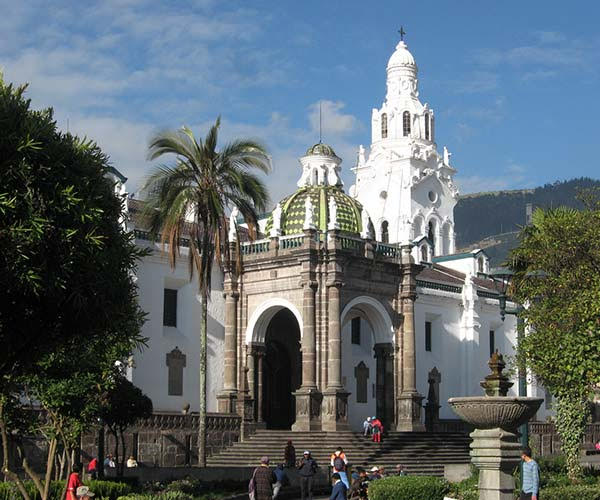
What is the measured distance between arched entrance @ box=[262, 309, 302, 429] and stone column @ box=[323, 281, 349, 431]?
5.38m

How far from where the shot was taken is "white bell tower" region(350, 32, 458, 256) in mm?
69125

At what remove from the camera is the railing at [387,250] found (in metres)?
40.4

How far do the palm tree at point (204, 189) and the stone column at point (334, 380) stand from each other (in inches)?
254

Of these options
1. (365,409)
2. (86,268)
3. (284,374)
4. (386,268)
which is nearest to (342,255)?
(386,268)

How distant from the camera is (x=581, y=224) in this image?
2780 centimetres

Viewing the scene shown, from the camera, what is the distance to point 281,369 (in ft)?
142

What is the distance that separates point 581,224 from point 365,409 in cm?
2011

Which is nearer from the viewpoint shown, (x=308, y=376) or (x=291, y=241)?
(x=308, y=376)

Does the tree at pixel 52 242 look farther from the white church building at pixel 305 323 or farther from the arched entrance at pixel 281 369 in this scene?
the arched entrance at pixel 281 369

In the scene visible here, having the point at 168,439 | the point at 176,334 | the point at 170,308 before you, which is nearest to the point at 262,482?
the point at 168,439

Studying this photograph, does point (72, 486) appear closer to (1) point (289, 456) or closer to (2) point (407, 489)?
(2) point (407, 489)

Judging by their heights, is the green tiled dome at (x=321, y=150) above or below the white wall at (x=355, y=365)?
above

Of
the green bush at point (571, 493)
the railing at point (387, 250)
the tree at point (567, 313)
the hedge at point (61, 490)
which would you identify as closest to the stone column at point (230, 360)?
the railing at point (387, 250)

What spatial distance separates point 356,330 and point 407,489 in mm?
23560
